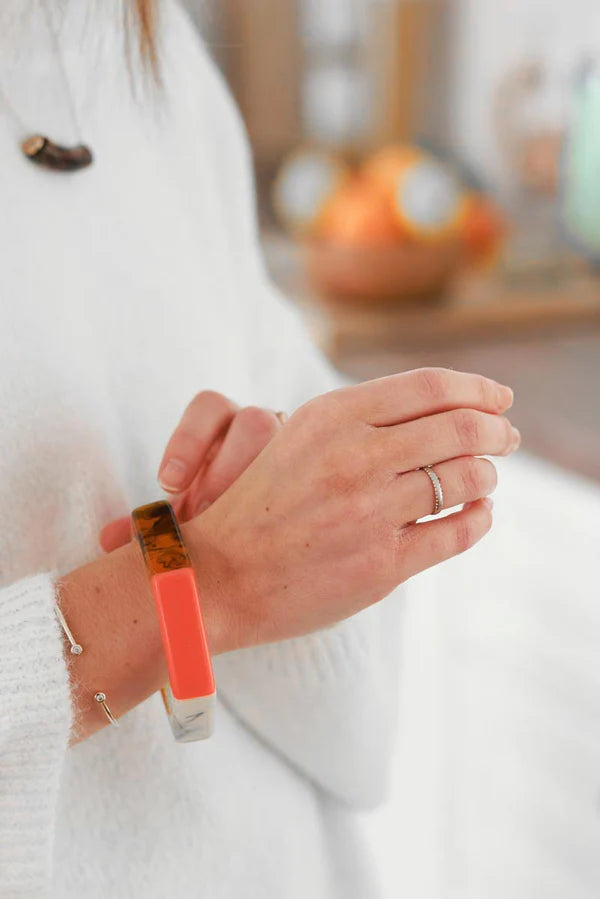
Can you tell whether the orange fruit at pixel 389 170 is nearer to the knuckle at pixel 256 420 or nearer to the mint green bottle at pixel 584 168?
the mint green bottle at pixel 584 168

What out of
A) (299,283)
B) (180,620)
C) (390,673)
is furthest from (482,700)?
(299,283)

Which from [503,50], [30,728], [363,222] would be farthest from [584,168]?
[30,728]

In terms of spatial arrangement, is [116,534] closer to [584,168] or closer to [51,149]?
[51,149]

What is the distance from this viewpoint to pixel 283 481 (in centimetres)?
37

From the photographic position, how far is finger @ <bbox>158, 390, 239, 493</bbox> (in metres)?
0.41

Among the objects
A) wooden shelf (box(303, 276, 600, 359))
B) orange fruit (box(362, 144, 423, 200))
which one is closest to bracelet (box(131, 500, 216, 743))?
wooden shelf (box(303, 276, 600, 359))

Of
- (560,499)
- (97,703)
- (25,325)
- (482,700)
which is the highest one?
(25,325)

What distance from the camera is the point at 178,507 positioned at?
0.45m

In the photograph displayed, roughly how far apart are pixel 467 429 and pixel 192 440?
4.8 inches

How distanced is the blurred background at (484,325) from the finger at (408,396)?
0.92ft

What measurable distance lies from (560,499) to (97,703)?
51 cm

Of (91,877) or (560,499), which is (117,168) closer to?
(91,877)

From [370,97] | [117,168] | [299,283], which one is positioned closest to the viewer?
[117,168]

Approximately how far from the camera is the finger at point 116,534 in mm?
410
